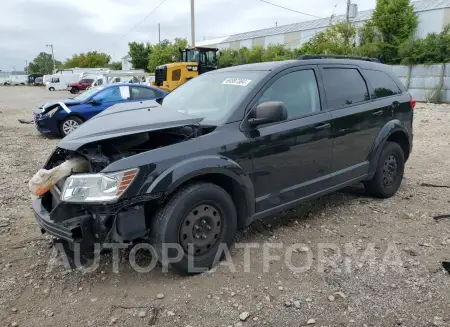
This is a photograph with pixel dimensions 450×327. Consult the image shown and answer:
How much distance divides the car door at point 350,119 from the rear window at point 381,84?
5.8 inches

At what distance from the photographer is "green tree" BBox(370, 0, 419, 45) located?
26.4m

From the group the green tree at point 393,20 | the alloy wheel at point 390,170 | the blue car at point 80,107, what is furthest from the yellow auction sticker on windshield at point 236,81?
the green tree at point 393,20

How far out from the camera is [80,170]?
307 cm

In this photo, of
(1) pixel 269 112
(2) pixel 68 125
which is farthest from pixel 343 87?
(2) pixel 68 125

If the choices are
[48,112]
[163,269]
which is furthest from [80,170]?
[48,112]

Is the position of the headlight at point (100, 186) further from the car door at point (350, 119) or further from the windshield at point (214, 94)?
the car door at point (350, 119)

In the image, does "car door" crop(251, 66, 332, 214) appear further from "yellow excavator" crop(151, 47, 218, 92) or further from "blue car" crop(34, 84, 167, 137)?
"yellow excavator" crop(151, 47, 218, 92)

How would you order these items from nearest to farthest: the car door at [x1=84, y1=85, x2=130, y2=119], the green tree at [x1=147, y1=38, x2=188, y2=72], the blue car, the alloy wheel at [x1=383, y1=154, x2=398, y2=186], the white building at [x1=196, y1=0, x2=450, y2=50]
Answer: the alloy wheel at [x1=383, y1=154, x2=398, y2=186] → the blue car → the car door at [x1=84, y1=85, x2=130, y2=119] → the white building at [x1=196, y1=0, x2=450, y2=50] → the green tree at [x1=147, y1=38, x2=188, y2=72]

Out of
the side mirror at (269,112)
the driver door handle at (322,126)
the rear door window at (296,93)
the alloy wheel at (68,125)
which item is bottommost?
the alloy wheel at (68,125)

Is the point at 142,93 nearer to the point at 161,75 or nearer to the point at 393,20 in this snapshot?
the point at 161,75

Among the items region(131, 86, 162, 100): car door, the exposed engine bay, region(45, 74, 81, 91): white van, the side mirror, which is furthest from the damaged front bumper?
region(45, 74, 81, 91): white van

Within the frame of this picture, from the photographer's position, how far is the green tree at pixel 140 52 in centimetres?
5312

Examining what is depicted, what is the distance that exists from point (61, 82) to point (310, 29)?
30.7 m

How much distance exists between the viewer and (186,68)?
1797 centimetres
